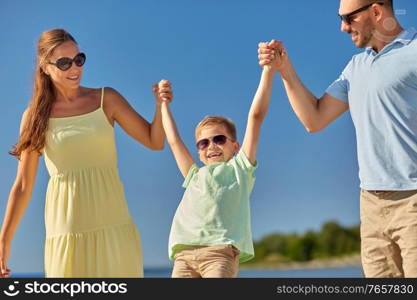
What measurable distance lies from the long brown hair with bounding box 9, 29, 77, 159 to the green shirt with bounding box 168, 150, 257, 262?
3.83 ft

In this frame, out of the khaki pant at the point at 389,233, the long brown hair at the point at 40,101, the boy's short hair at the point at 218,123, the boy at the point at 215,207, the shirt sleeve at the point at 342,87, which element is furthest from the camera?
the boy's short hair at the point at 218,123

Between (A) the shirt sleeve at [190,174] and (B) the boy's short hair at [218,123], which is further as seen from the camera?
(B) the boy's short hair at [218,123]

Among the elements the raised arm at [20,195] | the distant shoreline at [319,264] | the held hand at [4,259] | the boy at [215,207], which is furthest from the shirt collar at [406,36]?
the distant shoreline at [319,264]

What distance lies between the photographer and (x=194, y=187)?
5.48 m

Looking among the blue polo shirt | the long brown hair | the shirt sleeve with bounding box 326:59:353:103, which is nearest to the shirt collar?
the blue polo shirt

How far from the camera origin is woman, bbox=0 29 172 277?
5.34 meters

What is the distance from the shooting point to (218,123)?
5754mm

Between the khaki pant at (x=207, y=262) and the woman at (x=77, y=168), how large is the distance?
0.35m

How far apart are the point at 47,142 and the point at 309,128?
75.3 inches

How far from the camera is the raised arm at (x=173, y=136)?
221 inches

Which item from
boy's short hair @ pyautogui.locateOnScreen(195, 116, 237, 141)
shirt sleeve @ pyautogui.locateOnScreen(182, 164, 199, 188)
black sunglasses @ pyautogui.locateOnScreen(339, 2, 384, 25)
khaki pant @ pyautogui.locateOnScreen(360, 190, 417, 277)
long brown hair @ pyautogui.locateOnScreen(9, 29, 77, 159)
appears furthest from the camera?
boy's short hair @ pyautogui.locateOnScreen(195, 116, 237, 141)

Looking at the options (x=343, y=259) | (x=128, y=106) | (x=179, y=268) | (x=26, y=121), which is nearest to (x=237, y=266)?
(x=179, y=268)

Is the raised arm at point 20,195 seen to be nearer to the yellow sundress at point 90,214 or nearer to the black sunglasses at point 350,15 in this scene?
the yellow sundress at point 90,214

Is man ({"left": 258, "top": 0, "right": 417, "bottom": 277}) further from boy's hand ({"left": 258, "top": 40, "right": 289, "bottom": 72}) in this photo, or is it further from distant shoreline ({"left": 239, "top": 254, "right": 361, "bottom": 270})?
distant shoreline ({"left": 239, "top": 254, "right": 361, "bottom": 270})
